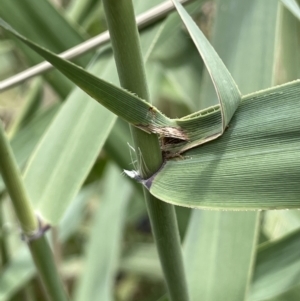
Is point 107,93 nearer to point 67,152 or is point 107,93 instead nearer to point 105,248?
point 67,152

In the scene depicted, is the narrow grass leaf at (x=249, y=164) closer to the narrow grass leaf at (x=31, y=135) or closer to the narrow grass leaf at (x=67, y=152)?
the narrow grass leaf at (x=67, y=152)

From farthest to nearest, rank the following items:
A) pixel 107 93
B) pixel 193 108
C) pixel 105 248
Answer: pixel 105 248, pixel 193 108, pixel 107 93

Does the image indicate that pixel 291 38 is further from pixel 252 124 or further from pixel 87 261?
pixel 87 261

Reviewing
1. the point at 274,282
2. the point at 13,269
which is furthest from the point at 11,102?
the point at 274,282

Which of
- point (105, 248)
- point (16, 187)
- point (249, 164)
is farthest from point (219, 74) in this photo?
point (105, 248)

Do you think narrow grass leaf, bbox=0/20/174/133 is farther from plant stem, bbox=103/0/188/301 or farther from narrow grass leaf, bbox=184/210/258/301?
narrow grass leaf, bbox=184/210/258/301

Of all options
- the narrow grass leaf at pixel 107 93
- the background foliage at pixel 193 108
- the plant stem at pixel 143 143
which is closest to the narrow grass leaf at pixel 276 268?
the background foliage at pixel 193 108
